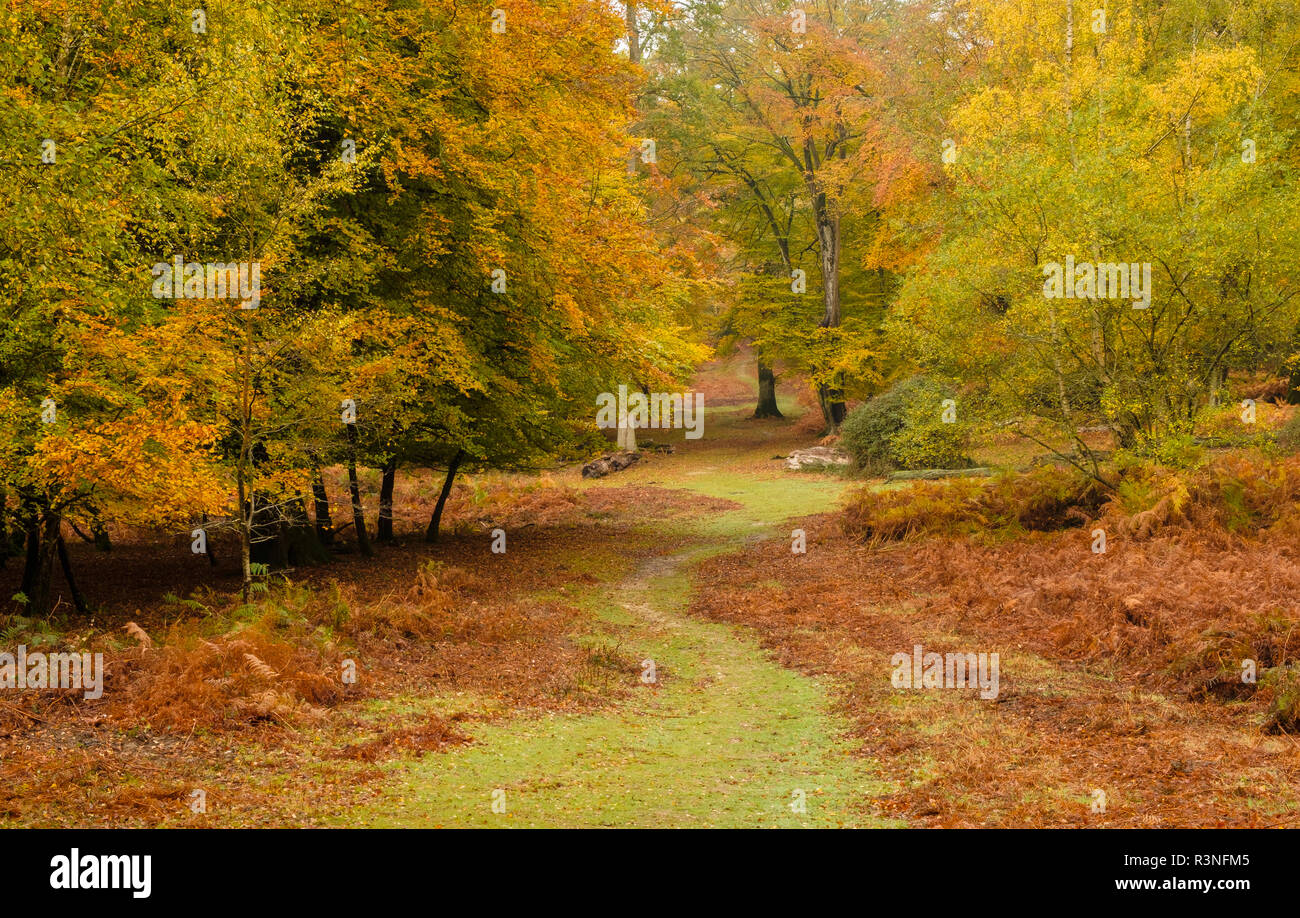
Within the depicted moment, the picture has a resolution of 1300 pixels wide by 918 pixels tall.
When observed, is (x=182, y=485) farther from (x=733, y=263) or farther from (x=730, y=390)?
(x=730, y=390)

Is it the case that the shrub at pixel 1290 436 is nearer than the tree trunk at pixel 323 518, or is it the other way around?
the tree trunk at pixel 323 518

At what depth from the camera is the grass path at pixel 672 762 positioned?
281 inches

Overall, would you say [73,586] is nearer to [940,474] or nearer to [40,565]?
[40,565]

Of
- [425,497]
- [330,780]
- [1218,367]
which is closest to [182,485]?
[330,780]

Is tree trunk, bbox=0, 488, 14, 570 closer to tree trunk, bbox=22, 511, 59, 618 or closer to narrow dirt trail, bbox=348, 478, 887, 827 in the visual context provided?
tree trunk, bbox=22, 511, 59, 618

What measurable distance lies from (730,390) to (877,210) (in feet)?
87.4

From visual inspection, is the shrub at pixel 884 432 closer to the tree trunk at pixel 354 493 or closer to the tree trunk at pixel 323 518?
the tree trunk at pixel 354 493

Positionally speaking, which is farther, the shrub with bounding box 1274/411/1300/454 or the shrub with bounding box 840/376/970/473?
the shrub with bounding box 840/376/970/473

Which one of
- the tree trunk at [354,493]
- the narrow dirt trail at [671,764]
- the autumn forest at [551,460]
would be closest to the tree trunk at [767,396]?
the autumn forest at [551,460]

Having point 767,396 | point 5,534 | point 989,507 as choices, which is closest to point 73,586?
point 5,534

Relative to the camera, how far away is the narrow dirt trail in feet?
23.4

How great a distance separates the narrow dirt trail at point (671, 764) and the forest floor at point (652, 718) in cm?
3

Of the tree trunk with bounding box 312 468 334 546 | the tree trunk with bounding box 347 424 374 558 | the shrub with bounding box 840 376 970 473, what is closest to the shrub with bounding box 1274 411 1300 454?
the shrub with bounding box 840 376 970 473

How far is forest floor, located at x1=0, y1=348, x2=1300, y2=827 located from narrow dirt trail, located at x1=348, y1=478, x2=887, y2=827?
1.4 inches
